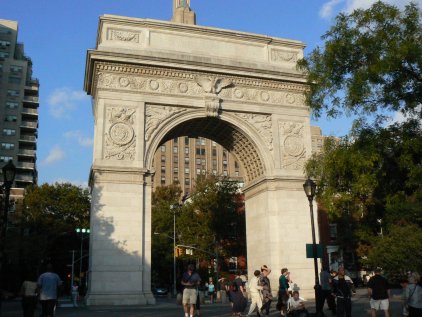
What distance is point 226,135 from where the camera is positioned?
29219 mm

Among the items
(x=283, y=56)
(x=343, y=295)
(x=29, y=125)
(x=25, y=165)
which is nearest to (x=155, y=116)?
(x=283, y=56)

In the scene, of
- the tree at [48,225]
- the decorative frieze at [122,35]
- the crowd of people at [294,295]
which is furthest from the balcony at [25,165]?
the crowd of people at [294,295]

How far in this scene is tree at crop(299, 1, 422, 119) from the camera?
13836 millimetres

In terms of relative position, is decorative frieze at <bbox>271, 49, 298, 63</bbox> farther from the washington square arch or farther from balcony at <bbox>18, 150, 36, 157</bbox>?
balcony at <bbox>18, 150, 36, 157</bbox>

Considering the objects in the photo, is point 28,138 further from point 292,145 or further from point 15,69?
point 292,145

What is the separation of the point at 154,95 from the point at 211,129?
15.0 ft

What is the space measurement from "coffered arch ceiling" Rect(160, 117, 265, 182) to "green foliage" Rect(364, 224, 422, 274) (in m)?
15.3

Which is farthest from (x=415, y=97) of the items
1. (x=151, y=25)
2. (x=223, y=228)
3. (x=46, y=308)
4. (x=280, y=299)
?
(x=223, y=228)

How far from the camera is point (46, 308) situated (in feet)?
43.9

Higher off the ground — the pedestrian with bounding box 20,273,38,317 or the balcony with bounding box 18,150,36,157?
the balcony with bounding box 18,150,36,157

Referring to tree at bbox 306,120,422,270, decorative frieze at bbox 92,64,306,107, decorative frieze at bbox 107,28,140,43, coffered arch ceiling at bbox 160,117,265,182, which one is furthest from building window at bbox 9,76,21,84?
tree at bbox 306,120,422,270

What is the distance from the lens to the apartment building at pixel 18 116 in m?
72.0

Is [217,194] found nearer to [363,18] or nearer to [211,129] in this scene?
[211,129]

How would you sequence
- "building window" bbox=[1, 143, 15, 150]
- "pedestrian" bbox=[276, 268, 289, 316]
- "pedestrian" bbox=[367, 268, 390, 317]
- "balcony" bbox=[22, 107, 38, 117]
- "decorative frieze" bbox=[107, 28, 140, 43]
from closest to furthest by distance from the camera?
"pedestrian" bbox=[367, 268, 390, 317], "pedestrian" bbox=[276, 268, 289, 316], "decorative frieze" bbox=[107, 28, 140, 43], "building window" bbox=[1, 143, 15, 150], "balcony" bbox=[22, 107, 38, 117]
